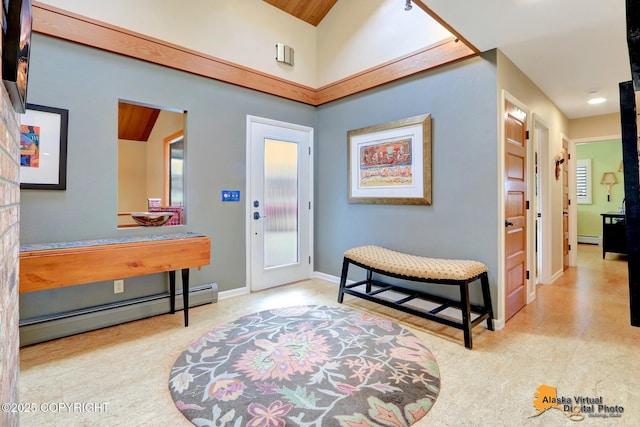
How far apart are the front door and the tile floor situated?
234 mm

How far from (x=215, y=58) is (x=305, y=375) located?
3.17 m

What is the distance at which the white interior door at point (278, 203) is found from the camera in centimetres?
369

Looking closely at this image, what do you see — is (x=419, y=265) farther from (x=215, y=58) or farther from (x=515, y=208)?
(x=215, y=58)

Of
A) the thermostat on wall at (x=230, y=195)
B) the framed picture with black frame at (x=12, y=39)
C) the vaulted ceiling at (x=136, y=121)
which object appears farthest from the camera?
the vaulted ceiling at (x=136, y=121)

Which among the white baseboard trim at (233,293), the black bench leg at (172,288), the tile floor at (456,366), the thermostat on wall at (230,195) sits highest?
the thermostat on wall at (230,195)

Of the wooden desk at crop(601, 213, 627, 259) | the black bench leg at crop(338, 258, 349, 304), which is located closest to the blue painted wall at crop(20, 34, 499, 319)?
the black bench leg at crop(338, 258, 349, 304)

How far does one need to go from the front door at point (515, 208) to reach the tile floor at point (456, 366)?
0.23m

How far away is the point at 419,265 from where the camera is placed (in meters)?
2.64

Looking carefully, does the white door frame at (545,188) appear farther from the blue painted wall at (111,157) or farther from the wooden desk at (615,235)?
the blue painted wall at (111,157)

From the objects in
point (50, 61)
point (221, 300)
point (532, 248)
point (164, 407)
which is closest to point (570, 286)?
point (532, 248)

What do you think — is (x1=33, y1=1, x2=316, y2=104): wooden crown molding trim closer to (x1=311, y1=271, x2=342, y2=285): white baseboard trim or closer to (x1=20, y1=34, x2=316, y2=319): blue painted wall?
(x1=20, y1=34, x2=316, y2=319): blue painted wall

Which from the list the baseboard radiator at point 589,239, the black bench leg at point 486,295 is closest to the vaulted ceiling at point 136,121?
the black bench leg at point 486,295

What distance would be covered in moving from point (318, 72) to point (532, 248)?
11.2ft

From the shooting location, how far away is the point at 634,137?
98 centimetres
